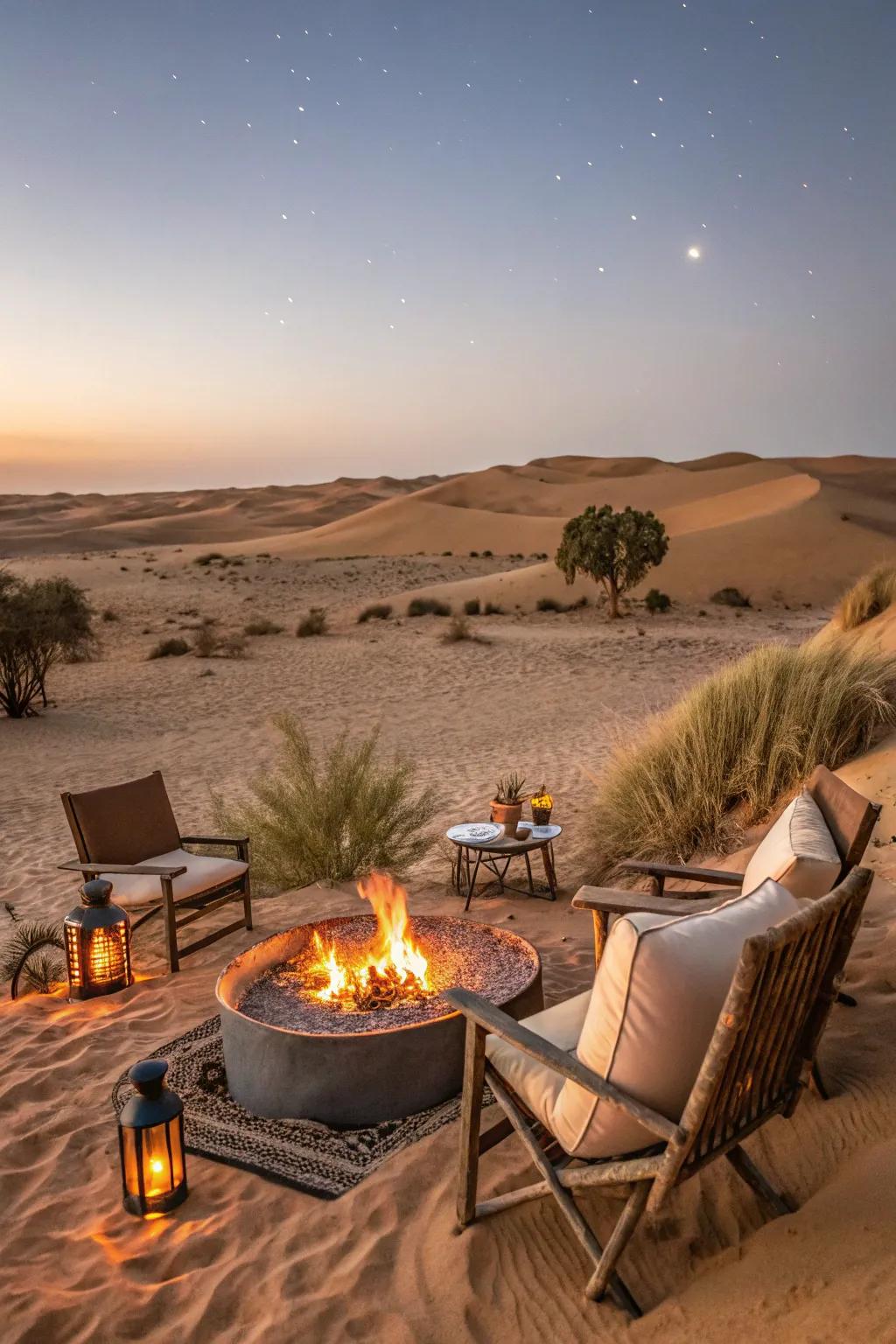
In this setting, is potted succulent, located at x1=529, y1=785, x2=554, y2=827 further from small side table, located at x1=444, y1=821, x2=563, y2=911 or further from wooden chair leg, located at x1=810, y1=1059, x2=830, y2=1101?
wooden chair leg, located at x1=810, y1=1059, x2=830, y2=1101

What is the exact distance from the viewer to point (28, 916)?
20.3 feet

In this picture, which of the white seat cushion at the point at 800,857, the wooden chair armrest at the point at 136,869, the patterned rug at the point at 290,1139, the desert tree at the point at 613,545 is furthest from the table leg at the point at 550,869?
the desert tree at the point at 613,545

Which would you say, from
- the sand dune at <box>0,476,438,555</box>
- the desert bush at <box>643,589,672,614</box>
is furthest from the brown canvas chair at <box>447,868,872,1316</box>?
the sand dune at <box>0,476,438,555</box>

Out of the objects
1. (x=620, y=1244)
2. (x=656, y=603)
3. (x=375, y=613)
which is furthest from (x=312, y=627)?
(x=620, y=1244)

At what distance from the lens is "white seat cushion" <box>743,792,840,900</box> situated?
2812mm

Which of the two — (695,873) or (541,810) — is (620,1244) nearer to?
(695,873)

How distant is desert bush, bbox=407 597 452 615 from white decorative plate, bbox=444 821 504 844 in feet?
64.9

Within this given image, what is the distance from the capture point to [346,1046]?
131 inches

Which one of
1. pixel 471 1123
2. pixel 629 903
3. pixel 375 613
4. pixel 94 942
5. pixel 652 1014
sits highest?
pixel 652 1014

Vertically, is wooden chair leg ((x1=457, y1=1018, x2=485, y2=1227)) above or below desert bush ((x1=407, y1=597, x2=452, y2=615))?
above

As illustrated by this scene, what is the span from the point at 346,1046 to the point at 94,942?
1.80m

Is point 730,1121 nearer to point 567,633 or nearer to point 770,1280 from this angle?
point 770,1280

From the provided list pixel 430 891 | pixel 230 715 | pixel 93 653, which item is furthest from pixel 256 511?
pixel 430 891

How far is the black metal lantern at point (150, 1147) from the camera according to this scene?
2.92 m
